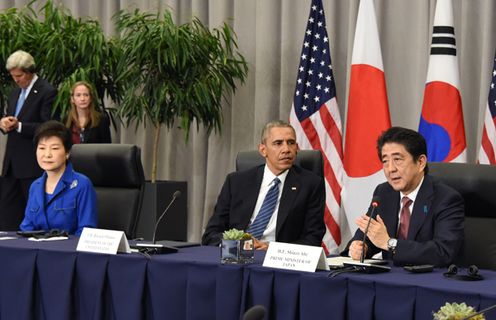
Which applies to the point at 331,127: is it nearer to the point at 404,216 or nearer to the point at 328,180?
the point at 328,180

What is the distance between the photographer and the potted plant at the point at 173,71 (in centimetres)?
636

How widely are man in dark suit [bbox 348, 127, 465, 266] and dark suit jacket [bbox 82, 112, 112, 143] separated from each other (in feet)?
9.93

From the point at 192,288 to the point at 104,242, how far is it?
18.4 inches

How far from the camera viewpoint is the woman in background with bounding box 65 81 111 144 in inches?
237

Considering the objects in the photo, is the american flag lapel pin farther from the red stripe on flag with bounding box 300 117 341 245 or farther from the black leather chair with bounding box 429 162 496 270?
the red stripe on flag with bounding box 300 117 341 245

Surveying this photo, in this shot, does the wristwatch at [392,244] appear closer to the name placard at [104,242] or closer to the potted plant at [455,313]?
the name placard at [104,242]

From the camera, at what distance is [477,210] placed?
Answer: 3408mm

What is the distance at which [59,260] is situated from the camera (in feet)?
10.8

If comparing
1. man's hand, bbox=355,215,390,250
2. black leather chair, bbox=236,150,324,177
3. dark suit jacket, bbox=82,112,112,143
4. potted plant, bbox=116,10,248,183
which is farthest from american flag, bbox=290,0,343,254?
man's hand, bbox=355,215,390,250

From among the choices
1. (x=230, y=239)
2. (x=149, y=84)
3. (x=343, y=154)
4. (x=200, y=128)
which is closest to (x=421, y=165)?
(x=230, y=239)

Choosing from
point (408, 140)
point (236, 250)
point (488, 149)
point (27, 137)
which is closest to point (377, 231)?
point (408, 140)

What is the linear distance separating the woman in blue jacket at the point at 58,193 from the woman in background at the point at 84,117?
1872 mm

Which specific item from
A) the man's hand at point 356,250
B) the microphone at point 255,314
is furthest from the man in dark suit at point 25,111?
the microphone at point 255,314

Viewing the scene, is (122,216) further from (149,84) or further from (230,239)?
(149,84)
